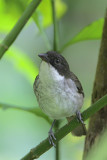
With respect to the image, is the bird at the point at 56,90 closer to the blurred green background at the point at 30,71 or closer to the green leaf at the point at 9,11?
the blurred green background at the point at 30,71

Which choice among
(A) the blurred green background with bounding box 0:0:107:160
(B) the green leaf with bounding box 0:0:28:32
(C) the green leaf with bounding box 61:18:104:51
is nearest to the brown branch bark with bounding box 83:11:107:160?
(C) the green leaf with bounding box 61:18:104:51

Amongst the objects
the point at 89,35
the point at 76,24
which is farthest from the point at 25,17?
the point at 76,24

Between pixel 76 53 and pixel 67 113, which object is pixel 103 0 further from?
pixel 67 113

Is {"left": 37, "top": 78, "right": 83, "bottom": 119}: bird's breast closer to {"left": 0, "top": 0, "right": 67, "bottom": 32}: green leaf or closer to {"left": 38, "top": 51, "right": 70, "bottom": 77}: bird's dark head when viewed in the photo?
{"left": 38, "top": 51, "right": 70, "bottom": 77}: bird's dark head

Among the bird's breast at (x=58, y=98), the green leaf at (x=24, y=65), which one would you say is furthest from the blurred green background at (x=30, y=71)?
the bird's breast at (x=58, y=98)

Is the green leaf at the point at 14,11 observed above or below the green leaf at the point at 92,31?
above

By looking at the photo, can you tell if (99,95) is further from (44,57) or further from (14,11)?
(14,11)
